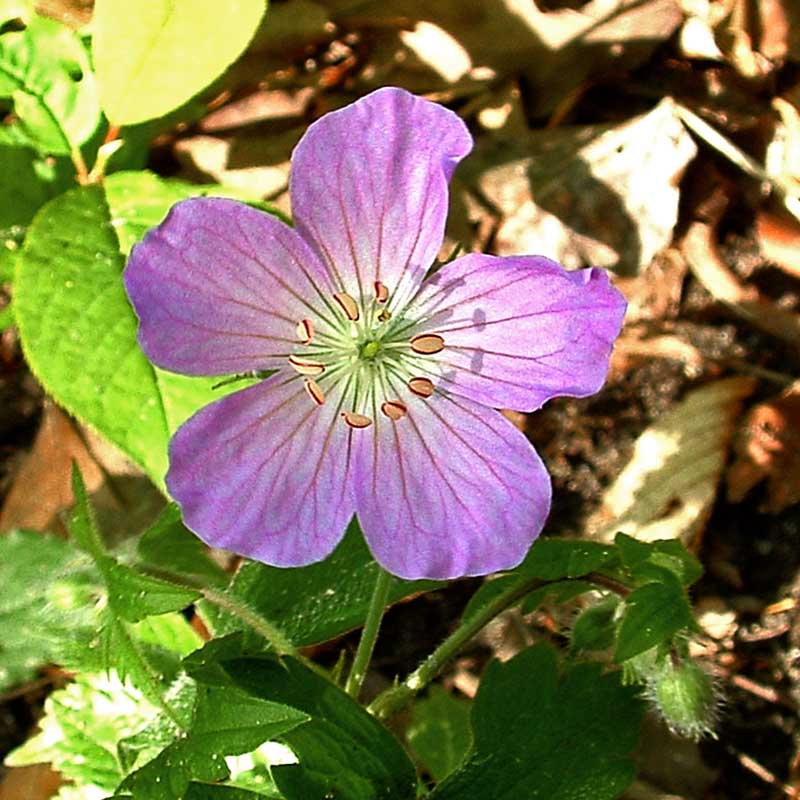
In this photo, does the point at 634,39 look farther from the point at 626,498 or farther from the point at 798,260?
the point at 626,498

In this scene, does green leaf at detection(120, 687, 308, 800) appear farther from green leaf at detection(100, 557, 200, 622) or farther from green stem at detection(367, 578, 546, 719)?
green stem at detection(367, 578, 546, 719)

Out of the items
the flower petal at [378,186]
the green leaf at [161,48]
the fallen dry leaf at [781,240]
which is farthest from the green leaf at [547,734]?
the fallen dry leaf at [781,240]

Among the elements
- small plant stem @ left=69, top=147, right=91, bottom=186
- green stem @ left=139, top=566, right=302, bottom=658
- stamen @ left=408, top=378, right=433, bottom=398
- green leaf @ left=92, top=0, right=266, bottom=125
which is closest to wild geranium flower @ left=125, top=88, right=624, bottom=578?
stamen @ left=408, top=378, right=433, bottom=398

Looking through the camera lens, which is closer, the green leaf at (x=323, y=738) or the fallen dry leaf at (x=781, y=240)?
the green leaf at (x=323, y=738)

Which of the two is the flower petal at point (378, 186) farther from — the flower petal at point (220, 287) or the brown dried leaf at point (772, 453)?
the brown dried leaf at point (772, 453)

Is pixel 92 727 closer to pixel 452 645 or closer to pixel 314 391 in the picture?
pixel 452 645

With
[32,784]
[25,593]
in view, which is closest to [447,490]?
[25,593]

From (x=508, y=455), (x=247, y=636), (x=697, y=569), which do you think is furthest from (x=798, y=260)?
(x=247, y=636)
